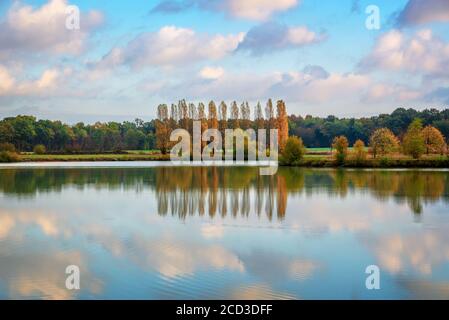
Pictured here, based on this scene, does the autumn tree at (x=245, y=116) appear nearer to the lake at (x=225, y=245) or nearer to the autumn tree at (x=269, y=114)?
the autumn tree at (x=269, y=114)

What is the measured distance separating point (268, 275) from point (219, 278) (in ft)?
2.32

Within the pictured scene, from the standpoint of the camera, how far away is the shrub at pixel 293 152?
4271 cm

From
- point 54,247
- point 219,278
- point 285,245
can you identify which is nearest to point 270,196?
point 285,245

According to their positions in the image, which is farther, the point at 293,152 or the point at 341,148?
the point at 293,152

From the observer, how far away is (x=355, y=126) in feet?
256

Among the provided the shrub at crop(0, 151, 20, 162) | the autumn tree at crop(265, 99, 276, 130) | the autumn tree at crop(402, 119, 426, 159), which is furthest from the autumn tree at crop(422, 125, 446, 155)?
the shrub at crop(0, 151, 20, 162)

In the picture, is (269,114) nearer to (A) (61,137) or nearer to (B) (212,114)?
(B) (212,114)

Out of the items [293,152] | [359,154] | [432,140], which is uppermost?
[432,140]

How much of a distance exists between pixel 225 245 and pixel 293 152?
3351 cm

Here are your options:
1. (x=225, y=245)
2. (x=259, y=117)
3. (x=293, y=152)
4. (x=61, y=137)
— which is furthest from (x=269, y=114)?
(x=225, y=245)

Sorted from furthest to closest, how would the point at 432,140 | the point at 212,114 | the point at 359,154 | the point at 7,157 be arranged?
1. the point at 212,114
2. the point at 7,157
3. the point at 432,140
4. the point at 359,154

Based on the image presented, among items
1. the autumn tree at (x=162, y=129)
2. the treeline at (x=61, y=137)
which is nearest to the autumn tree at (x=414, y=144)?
the autumn tree at (x=162, y=129)

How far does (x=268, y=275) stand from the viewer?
24.8 ft
